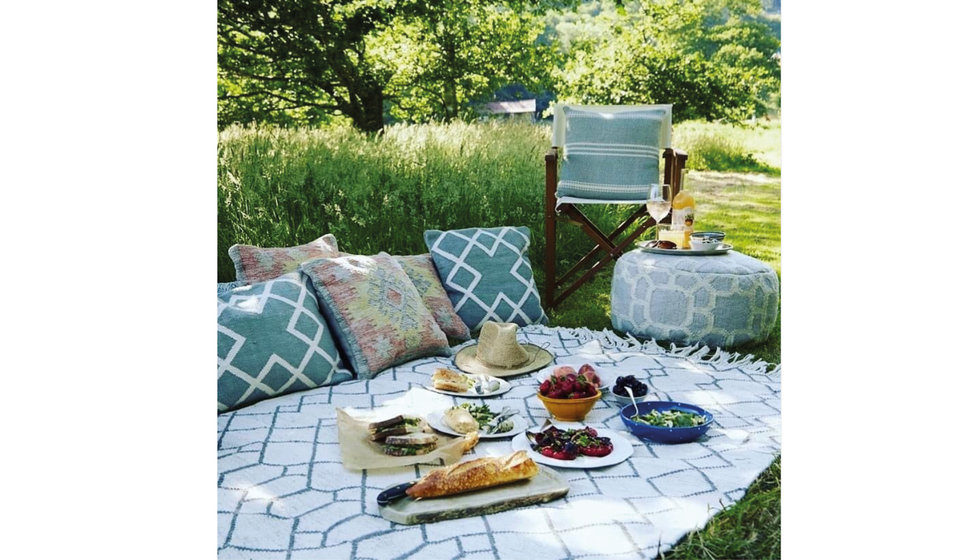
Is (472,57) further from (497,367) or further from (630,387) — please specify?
(630,387)

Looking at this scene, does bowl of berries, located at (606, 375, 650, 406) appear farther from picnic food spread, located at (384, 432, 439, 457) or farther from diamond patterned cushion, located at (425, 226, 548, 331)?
diamond patterned cushion, located at (425, 226, 548, 331)

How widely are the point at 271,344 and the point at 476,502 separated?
1073 mm

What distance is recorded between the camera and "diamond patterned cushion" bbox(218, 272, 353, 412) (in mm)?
2561

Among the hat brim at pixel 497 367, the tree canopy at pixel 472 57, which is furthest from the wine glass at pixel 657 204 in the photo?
the tree canopy at pixel 472 57

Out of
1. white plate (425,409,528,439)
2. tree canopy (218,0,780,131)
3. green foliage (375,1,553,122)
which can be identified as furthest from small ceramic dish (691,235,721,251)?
green foliage (375,1,553,122)

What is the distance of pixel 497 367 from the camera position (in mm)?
3033

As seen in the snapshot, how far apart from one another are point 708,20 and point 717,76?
1.23 m

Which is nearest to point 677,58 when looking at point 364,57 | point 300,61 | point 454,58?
point 454,58

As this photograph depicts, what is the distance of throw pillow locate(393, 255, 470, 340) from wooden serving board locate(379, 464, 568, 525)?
147 cm

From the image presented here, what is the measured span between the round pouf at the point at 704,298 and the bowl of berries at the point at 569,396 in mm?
966
